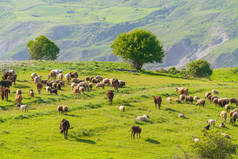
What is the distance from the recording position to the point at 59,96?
4891cm

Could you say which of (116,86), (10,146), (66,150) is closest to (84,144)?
(66,150)

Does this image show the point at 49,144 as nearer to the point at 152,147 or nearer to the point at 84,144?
the point at 84,144

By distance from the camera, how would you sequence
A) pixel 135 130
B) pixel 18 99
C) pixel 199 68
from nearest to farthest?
pixel 135 130 → pixel 18 99 → pixel 199 68

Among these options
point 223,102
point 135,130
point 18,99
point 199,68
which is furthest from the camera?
point 199,68

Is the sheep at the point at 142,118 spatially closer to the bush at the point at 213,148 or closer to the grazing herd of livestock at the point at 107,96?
the grazing herd of livestock at the point at 107,96

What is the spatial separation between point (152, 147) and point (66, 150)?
8673 millimetres

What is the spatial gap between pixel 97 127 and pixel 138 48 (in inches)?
2520

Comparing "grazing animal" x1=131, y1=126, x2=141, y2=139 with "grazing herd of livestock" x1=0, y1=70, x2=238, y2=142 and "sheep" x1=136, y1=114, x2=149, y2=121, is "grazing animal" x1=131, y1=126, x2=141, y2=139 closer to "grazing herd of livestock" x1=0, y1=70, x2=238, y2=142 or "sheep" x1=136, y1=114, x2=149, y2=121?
"grazing herd of livestock" x1=0, y1=70, x2=238, y2=142

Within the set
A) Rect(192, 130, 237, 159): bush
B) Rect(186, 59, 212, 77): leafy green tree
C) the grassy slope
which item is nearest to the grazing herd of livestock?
Answer: the grassy slope

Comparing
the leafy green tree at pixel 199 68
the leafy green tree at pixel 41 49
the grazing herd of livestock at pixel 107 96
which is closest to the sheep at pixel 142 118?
A: the grazing herd of livestock at pixel 107 96

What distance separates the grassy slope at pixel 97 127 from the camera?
89.2 feet

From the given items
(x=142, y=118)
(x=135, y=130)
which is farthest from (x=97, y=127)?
(x=142, y=118)

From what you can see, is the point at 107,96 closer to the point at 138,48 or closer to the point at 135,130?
the point at 135,130

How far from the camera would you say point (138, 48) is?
315 ft
